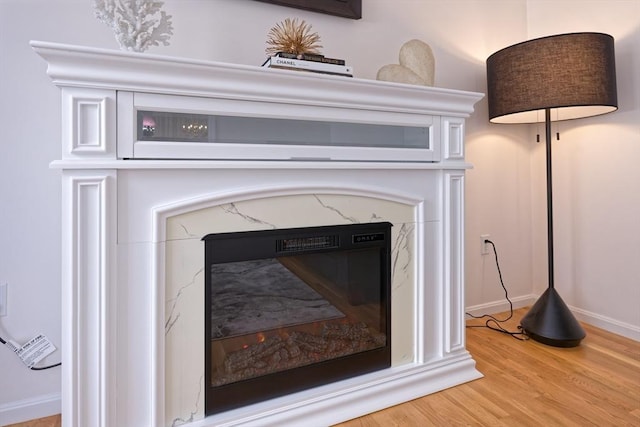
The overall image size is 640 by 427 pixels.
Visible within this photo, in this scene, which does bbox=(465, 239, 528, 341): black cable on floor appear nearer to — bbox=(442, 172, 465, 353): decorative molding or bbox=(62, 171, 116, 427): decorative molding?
bbox=(442, 172, 465, 353): decorative molding

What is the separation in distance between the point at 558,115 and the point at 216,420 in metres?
2.29

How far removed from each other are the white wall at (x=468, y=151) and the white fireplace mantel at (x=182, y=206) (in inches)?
16.6

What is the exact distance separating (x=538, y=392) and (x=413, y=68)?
4.72 feet

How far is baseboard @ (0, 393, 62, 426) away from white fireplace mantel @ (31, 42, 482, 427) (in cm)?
48

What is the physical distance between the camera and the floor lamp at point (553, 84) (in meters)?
1.79

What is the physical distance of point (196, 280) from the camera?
4.08 ft

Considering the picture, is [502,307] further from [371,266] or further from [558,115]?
[371,266]

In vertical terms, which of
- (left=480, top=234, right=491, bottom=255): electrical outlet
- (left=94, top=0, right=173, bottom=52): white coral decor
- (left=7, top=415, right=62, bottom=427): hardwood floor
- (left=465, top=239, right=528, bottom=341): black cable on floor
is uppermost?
(left=94, top=0, right=173, bottom=52): white coral decor

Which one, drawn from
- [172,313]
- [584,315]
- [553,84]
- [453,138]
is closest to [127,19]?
[172,313]

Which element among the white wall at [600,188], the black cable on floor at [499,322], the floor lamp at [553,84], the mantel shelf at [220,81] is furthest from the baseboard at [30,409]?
the white wall at [600,188]

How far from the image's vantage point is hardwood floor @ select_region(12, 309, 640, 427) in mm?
1409

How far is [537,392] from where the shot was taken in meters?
1.58

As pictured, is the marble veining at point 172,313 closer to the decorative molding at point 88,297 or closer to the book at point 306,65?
the decorative molding at point 88,297

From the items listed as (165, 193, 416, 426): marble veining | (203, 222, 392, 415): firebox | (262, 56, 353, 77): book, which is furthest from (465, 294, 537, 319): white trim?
(262, 56, 353, 77): book
